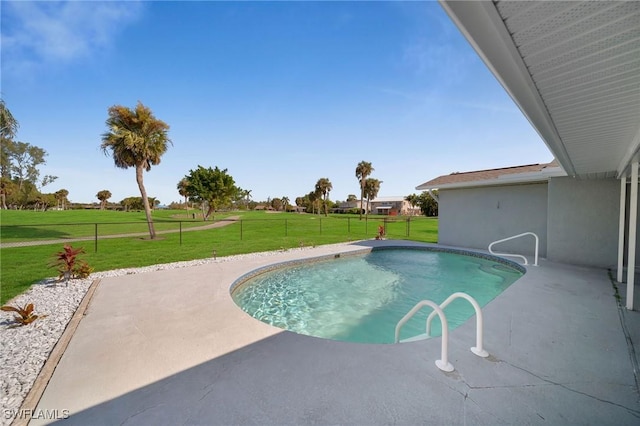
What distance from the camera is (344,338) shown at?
4.14 meters

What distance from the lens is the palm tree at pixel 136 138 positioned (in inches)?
480

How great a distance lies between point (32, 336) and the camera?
122 inches

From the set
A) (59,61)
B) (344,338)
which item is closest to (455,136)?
(344,338)

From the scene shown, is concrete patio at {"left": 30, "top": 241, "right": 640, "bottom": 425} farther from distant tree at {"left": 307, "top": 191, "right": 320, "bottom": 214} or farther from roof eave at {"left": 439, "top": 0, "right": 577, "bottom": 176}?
distant tree at {"left": 307, "top": 191, "right": 320, "bottom": 214}

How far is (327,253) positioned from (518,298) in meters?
5.61

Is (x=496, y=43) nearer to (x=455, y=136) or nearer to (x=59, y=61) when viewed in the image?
(x=455, y=136)

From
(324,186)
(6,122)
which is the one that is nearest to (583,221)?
(6,122)

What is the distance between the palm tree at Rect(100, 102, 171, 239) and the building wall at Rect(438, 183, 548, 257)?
46.8 ft

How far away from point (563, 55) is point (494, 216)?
31.5ft

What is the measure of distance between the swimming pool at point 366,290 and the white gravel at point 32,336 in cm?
264

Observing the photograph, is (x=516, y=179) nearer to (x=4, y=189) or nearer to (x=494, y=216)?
(x=494, y=216)

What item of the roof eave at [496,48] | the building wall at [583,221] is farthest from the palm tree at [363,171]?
the roof eave at [496,48]

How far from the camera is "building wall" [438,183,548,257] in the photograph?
8.67 metres

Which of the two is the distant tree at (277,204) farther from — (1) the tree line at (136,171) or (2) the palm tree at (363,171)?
(2) the palm tree at (363,171)
